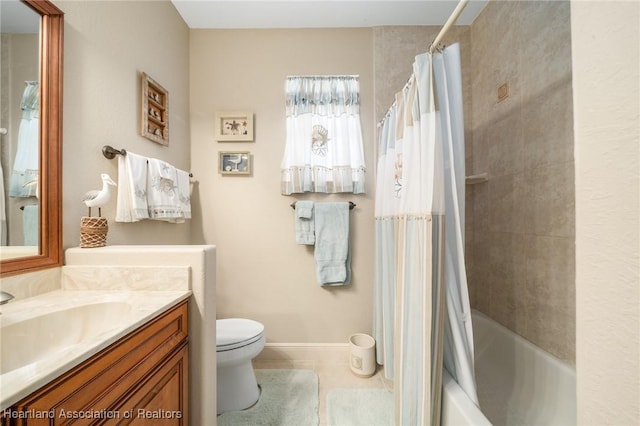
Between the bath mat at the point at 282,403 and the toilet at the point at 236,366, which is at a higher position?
the toilet at the point at 236,366

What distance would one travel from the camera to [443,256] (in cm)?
87

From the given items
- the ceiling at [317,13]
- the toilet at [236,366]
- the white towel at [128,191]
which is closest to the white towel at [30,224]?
the white towel at [128,191]

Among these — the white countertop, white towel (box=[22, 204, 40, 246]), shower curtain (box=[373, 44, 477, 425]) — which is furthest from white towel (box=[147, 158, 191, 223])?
shower curtain (box=[373, 44, 477, 425])

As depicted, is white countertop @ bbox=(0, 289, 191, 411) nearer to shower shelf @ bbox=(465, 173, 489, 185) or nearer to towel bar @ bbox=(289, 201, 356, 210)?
towel bar @ bbox=(289, 201, 356, 210)

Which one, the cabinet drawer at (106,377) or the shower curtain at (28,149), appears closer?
the cabinet drawer at (106,377)

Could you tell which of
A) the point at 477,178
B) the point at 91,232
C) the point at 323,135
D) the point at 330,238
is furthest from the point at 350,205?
the point at 91,232

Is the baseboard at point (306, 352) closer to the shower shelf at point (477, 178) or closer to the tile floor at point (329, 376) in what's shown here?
the tile floor at point (329, 376)

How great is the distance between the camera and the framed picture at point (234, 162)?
5.72 feet

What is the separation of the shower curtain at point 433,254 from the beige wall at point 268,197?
0.74 metres

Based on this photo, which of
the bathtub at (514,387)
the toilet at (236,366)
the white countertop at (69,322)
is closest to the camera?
the white countertop at (69,322)

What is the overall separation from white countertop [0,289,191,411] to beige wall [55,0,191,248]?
280mm

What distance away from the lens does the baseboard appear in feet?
5.61

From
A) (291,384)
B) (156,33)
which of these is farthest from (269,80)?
(291,384)

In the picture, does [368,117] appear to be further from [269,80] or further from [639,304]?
[639,304]
